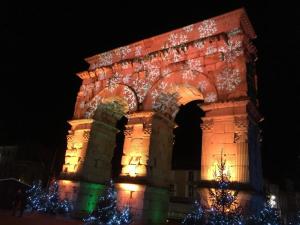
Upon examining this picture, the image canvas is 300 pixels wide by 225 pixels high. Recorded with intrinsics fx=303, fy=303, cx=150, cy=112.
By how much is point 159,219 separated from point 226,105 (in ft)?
20.5

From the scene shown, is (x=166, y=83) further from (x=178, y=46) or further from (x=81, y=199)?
(x=81, y=199)

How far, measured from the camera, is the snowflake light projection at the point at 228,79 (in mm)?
13328

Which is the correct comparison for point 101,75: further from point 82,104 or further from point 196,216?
point 196,216

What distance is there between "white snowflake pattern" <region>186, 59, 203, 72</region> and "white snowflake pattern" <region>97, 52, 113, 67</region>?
5630mm

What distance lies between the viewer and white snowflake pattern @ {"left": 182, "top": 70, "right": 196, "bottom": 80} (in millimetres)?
14678

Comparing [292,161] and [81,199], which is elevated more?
[292,161]

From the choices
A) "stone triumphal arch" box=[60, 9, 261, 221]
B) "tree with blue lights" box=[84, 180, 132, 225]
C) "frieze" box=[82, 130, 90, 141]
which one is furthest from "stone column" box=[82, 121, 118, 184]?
"tree with blue lights" box=[84, 180, 132, 225]

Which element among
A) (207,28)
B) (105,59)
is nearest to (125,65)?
(105,59)

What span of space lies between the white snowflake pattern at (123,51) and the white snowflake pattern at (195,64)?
14.4 feet

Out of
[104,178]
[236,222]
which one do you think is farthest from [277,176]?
[236,222]

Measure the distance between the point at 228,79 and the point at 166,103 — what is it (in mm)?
3681

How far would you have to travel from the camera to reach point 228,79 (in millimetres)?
13555

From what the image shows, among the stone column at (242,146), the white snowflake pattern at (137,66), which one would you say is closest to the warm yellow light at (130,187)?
the stone column at (242,146)

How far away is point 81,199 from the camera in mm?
16016
